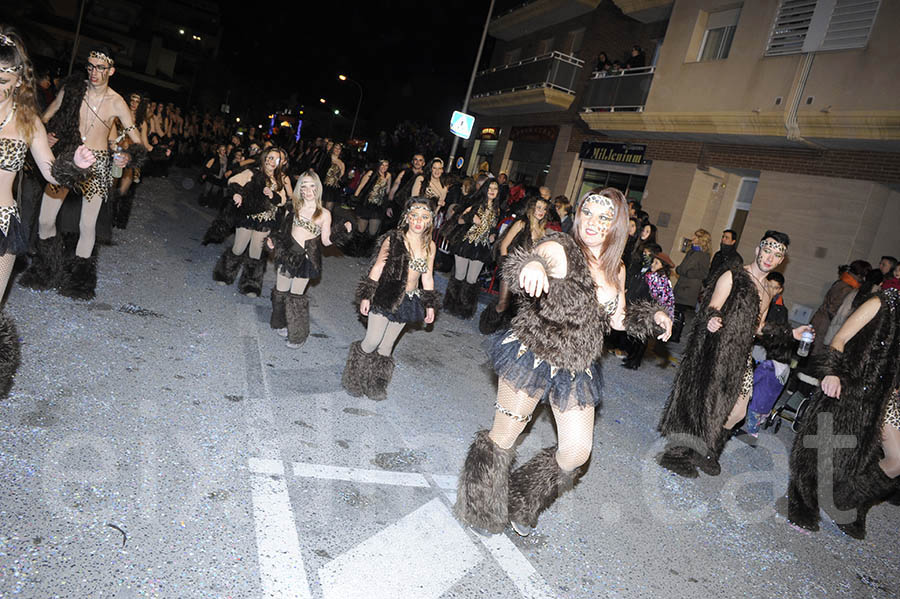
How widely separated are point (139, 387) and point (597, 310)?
3.38 meters

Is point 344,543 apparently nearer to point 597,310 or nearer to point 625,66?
point 597,310

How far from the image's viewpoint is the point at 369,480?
3869mm

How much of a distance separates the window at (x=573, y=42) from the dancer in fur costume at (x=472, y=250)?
15457 mm

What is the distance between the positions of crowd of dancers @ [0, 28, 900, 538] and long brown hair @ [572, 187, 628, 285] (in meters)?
0.01

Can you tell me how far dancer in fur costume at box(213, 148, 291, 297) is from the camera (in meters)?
7.39

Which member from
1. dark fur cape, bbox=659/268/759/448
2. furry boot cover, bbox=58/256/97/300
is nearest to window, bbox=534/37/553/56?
dark fur cape, bbox=659/268/759/448

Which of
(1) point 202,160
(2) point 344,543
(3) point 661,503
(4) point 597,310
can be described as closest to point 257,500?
(2) point 344,543

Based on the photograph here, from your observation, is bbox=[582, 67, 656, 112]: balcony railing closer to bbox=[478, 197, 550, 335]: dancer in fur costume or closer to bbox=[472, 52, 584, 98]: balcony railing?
bbox=[472, 52, 584, 98]: balcony railing

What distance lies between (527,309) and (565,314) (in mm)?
281

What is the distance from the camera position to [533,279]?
10.0 feet

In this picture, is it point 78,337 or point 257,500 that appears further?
point 78,337

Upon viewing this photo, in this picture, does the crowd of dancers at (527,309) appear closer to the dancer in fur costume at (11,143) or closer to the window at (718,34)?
the dancer in fur costume at (11,143)

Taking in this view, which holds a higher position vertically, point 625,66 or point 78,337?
point 625,66

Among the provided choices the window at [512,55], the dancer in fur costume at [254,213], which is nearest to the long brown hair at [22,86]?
the dancer in fur costume at [254,213]
